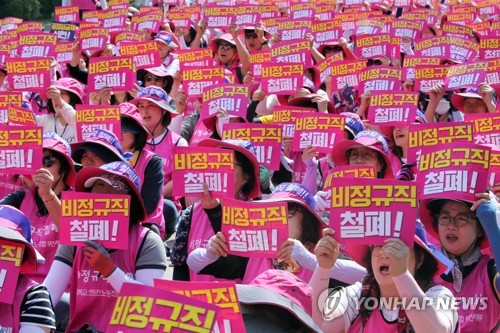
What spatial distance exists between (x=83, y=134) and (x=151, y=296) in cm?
496

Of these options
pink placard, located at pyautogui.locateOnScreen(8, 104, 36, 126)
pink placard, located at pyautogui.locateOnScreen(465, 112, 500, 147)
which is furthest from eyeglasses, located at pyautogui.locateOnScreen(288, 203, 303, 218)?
pink placard, located at pyautogui.locateOnScreen(8, 104, 36, 126)

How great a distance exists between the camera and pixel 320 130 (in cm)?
720

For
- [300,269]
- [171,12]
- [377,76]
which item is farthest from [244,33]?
[300,269]

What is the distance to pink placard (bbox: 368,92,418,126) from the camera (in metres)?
7.86

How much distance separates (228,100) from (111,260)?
388cm

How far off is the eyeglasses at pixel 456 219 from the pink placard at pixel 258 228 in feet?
2.34

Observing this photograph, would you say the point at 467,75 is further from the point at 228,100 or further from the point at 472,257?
the point at 472,257

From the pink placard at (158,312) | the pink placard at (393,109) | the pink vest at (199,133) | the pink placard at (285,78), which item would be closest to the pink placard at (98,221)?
the pink placard at (158,312)

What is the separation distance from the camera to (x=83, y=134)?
7.57 metres

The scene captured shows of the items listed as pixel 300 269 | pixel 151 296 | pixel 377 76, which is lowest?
pixel 300 269

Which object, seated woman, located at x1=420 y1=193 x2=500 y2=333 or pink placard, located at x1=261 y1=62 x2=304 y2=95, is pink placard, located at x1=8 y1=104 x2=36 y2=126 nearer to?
pink placard, located at x1=261 y1=62 x2=304 y2=95

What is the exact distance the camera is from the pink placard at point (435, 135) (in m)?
6.09

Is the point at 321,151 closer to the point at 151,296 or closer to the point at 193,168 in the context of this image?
the point at 193,168

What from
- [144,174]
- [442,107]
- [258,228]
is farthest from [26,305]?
[442,107]
